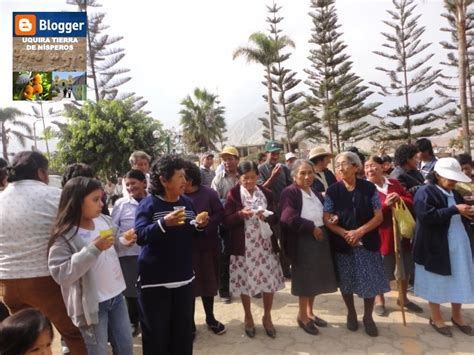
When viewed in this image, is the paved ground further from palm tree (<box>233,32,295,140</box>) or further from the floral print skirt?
palm tree (<box>233,32,295,140</box>)

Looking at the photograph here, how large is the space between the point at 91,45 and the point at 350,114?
14.9m

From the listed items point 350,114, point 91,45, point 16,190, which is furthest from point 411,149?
point 91,45

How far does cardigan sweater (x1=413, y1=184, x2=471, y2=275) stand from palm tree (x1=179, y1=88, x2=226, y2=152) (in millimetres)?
24525

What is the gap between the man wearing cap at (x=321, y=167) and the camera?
358 centimetres

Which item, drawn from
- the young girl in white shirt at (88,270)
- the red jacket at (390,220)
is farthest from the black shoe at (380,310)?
the young girl in white shirt at (88,270)

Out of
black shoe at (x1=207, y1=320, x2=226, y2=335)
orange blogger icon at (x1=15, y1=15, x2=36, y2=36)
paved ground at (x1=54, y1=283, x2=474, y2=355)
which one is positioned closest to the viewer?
paved ground at (x1=54, y1=283, x2=474, y2=355)

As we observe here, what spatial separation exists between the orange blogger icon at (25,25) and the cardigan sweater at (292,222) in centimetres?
869

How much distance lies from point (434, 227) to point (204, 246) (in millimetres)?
1840

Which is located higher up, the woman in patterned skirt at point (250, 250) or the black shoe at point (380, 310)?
the woman in patterned skirt at point (250, 250)

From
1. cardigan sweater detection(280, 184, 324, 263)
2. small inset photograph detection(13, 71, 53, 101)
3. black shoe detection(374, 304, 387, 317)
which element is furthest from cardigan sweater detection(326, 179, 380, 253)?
small inset photograph detection(13, 71, 53, 101)

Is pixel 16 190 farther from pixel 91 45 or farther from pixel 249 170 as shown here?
pixel 91 45

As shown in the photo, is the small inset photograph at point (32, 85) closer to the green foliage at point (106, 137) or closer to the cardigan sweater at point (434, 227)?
the green foliage at point (106, 137)

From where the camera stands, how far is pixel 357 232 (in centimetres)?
264

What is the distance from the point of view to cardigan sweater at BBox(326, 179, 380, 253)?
2699mm
